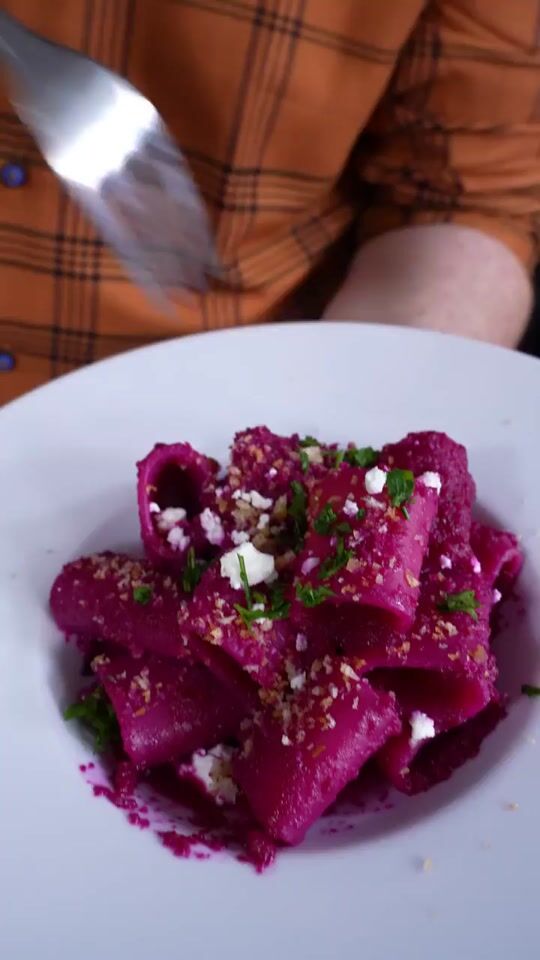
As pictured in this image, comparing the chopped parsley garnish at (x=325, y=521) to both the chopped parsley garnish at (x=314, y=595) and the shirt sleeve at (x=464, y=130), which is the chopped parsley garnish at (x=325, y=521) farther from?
the shirt sleeve at (x=464, y=130)

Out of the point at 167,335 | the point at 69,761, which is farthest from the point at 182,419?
the point at 69,761

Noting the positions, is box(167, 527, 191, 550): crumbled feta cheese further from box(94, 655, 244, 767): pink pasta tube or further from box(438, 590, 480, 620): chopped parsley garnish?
box(438, 590, 480, 620): chopped parsley garnish

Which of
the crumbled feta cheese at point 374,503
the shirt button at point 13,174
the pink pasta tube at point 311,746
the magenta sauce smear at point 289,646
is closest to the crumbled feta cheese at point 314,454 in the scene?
the magenta sauce smear at point 289,646

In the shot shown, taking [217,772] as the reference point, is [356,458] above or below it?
above

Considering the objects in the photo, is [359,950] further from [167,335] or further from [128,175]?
[167,335]

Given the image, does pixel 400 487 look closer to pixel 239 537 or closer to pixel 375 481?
pixel 375 481

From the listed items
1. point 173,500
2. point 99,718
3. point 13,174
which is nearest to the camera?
point 99,718

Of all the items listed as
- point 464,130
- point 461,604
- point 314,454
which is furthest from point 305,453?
point 464,130
